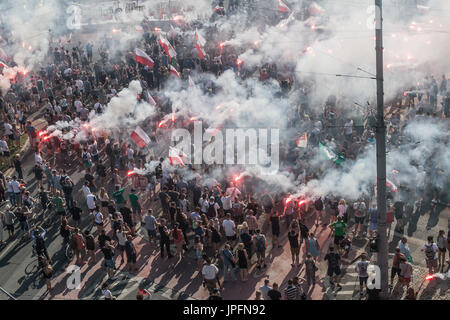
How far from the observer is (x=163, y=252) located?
49.5 ft

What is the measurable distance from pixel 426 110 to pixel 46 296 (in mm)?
17277

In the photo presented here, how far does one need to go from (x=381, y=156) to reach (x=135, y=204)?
8259 millimetres

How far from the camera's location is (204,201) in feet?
51.8

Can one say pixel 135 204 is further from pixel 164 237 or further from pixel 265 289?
pixel 265 289

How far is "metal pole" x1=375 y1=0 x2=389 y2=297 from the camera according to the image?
11.0 m

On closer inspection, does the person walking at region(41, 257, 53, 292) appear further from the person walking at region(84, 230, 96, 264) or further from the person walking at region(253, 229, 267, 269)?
the person walking at region(253, 229, 267, 269)

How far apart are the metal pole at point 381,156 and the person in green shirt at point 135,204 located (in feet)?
25.5

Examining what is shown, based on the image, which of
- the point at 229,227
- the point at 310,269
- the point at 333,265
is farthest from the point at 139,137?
the point at 333,265

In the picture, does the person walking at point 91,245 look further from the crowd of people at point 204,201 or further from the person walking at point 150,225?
the person walking at point 150,225

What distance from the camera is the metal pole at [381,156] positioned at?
435 inches

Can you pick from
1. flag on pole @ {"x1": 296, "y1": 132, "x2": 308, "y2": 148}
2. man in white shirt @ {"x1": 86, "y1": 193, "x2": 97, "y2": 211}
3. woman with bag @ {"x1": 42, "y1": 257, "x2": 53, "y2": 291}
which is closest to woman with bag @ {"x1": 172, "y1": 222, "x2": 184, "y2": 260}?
man in white shirt @ {"x1": 86, "y1": 193, "x2": 97, "y2": 211}

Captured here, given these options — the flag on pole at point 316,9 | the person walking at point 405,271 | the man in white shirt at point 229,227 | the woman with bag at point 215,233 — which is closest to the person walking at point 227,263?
the woman with bag at point 215,233

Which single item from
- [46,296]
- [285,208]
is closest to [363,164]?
[285,208]

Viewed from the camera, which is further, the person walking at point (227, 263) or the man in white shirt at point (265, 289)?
the person walking at point (227, 263)
